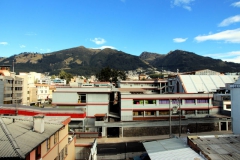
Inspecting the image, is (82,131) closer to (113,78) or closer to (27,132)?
(27,132)

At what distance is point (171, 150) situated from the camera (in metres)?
21.2

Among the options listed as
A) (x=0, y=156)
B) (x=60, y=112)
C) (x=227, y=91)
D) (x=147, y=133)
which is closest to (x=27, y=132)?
(x=0, y=156)

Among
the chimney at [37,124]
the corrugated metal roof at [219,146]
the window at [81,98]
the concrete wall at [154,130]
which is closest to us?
the chimney at [37,124]

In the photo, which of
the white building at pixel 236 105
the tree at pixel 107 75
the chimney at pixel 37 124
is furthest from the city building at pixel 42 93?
the chimney at pixel 37 124

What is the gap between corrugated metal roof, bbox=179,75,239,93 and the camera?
58844 millimetres

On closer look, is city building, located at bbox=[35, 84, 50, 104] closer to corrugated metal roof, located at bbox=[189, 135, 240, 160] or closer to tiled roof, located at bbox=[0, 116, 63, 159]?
tiled roof, located at bbox=[0, 116, 63, 159]

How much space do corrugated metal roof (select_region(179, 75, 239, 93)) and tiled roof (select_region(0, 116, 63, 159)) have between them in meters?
48.4

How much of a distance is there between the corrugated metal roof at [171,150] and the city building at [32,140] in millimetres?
8762

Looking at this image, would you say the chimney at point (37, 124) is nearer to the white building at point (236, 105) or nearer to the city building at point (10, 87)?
the white building at point (236, 105)

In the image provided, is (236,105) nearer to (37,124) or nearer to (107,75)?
(37,124)

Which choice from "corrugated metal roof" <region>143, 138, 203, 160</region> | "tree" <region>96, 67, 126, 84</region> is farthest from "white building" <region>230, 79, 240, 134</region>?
"tree" <region>96, 67, 126, 84</region>

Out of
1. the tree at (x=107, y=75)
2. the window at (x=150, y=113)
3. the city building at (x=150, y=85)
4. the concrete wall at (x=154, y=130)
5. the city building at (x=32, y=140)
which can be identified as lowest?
the concrete wall at (x=154, y=130)

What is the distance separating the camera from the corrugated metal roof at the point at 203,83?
58.8 meters

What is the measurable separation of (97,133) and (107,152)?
8.88 meters
